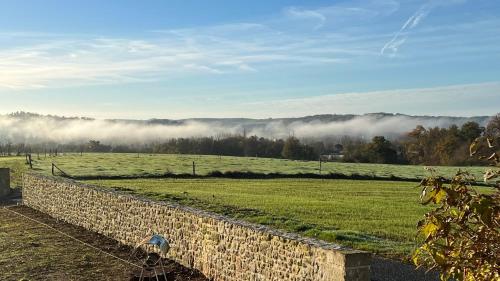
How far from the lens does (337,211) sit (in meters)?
27.1

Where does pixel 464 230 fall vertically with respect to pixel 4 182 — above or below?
above

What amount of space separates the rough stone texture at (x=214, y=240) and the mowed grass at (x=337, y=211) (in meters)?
1.91

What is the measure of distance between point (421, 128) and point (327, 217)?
3161 inches

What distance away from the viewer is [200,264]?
14.7 meters

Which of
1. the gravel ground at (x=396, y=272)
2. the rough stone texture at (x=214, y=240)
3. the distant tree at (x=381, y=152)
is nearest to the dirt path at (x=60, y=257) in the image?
the rough stone texture at (x=214, y=240)

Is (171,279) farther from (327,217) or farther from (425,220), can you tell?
(327,217)

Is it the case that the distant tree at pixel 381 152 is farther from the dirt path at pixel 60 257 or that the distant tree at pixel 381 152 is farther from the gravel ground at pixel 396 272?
the gravel ground at pixel 396 272

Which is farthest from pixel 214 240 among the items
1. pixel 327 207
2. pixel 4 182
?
pixel 4 182

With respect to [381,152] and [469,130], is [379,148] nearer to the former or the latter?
[381,152]

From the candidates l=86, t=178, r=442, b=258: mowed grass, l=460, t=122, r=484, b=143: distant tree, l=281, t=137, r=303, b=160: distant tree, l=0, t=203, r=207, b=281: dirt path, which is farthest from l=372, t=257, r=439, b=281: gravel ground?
l=281, t=137, r=303, b=160: distant tree

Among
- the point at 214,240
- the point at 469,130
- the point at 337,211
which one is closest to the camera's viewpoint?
the point at 214,240

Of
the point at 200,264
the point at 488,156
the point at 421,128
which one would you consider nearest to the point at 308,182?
the point at 200,264

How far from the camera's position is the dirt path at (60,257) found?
15012 mm

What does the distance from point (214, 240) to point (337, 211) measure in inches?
551
